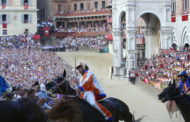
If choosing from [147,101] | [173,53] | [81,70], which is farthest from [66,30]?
[81,70]

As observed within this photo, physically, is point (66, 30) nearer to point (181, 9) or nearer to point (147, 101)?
point (181, 9)

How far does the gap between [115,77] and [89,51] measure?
1037 inches

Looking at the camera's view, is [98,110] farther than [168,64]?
No

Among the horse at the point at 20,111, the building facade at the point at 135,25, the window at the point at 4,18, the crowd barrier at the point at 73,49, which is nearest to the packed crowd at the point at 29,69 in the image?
the building facade at the point at 135,25

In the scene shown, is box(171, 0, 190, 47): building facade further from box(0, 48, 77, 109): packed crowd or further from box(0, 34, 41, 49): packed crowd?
box(0, 34, 41, 49): packed crowd

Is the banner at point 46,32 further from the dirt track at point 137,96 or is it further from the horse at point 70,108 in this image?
the horse at point 70,108

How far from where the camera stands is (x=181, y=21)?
1465 inches

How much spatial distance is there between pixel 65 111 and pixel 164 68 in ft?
62.2

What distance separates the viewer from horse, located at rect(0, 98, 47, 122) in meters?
8.66

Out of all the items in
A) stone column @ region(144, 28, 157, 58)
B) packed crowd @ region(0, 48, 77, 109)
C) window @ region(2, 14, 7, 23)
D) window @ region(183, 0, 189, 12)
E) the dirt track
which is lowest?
the dirt track

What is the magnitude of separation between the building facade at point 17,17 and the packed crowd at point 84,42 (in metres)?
6.23

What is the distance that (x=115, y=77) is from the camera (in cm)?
3494

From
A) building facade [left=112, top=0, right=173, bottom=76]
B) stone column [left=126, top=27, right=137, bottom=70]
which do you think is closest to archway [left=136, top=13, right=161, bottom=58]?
building facade [left=112, top=0, right=173, bottom=76]

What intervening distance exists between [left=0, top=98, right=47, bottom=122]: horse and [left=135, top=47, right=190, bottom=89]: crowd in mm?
14805
